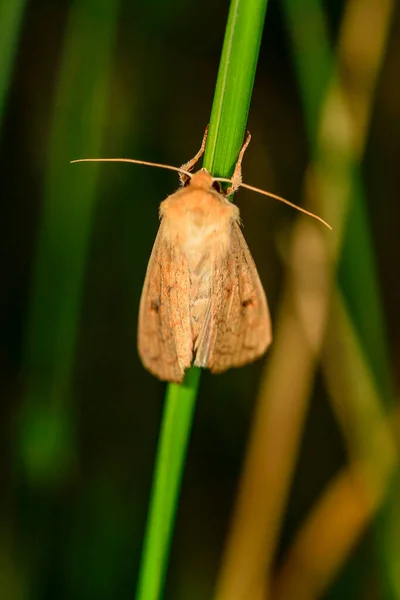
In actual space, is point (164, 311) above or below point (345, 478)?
above

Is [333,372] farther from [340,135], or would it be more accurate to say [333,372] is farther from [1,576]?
[1,576]

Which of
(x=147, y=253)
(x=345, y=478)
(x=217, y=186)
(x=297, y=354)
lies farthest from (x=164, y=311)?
(x=147, y=253)

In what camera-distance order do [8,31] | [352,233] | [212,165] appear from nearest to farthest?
1. [212,165]
2. [8,31]
3. [352,233]

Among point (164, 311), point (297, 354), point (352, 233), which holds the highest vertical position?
point (352, 233)

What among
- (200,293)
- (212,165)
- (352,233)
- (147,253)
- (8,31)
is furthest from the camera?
(147,253)

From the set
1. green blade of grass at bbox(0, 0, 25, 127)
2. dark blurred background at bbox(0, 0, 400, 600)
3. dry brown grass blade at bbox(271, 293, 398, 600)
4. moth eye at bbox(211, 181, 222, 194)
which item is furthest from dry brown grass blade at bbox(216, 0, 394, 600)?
green blade of grass at bbox(0, 0, 25, 127)

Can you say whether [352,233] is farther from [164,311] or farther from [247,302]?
[164,311]

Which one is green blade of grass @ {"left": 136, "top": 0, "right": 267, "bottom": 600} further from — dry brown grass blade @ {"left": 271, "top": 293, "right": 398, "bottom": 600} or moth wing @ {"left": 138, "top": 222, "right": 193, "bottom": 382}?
dry brown grass blade @ {"left": 271, "top": 293, "right": 398, "bottom": 600}
